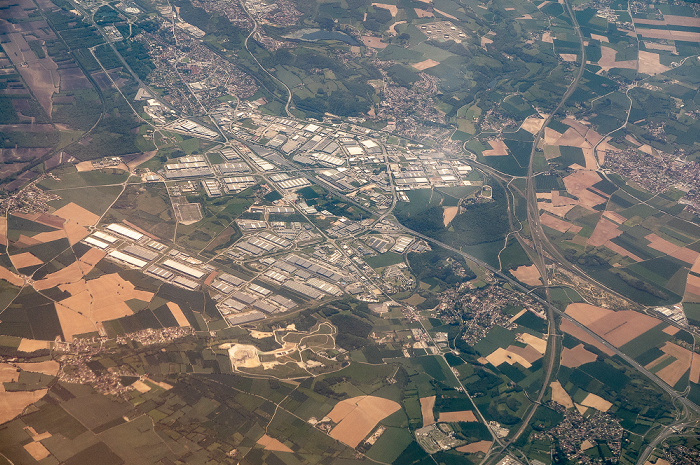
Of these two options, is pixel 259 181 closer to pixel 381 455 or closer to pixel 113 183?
pixel 113 183

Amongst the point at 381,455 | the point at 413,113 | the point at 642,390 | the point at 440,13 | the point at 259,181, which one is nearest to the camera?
the point at 381,455

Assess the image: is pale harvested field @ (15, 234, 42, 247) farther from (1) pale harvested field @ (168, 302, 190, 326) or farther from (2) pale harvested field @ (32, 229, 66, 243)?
(1) pale harvested field @ (168, 302, 190, 326)

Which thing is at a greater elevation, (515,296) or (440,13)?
(440,13)

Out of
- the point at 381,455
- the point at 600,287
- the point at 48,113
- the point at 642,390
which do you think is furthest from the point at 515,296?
the point at 48,113

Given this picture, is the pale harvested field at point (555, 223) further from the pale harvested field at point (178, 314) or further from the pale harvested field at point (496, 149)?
the pale harvested field at point (178, 314)

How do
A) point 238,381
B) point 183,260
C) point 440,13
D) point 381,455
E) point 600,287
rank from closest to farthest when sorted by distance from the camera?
point 381,455 < point 238,381 < point 183,260 < point 600,287 < point 440,13

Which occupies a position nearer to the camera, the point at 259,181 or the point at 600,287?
the point at 600,287
